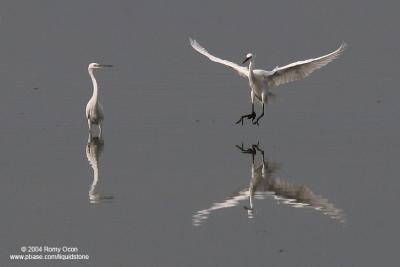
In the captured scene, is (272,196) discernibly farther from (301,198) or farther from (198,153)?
(198,153)

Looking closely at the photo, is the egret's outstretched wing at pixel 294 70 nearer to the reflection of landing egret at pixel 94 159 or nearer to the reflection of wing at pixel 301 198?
the reflection of landing egret at pixel 94 159

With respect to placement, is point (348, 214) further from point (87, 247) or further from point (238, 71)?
point (238, 71)

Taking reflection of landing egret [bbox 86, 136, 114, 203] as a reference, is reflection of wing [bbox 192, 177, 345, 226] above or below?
below

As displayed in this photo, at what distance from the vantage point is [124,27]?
42.3m

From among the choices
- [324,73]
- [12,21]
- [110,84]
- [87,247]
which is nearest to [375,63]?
[324,73]

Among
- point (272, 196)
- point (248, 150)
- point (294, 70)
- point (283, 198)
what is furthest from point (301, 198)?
point (294, 70)

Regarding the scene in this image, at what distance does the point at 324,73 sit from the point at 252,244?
16.7 meters

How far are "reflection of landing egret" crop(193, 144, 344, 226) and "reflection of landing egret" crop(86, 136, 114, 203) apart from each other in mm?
1833

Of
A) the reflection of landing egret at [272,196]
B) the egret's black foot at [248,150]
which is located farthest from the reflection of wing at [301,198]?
the egret's black foot at [248,150]

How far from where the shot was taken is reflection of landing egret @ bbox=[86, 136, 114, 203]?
16.8 metres

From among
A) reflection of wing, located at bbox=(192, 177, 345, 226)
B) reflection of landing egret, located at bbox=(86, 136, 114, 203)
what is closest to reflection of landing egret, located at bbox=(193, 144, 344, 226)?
reflection of wing, located at bbox=(192, 177, 345, 226)

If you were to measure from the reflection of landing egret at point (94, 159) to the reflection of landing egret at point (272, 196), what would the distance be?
183 cm

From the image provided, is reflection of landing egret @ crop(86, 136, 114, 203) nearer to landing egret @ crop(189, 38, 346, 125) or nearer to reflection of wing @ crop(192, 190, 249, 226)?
reflection of wing @ crop(192, 190, 249, 226)

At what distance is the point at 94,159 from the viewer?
19.8 metres
